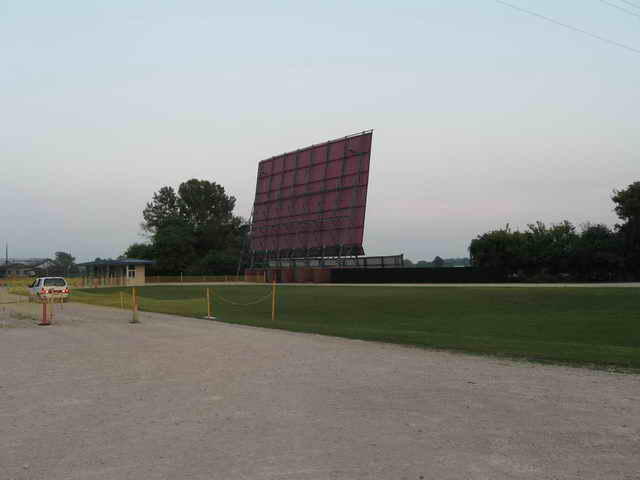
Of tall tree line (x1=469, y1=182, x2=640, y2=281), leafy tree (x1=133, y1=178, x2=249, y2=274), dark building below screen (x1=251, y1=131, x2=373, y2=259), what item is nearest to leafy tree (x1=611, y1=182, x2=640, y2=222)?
tall tree line (x1=469, y1=182, x2=640, y2=281)

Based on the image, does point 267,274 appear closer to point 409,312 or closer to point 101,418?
point 409,312

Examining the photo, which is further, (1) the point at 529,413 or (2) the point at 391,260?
(2) the point at 391,260

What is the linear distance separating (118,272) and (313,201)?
26567mm

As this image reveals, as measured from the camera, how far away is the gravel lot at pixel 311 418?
5.88 meters

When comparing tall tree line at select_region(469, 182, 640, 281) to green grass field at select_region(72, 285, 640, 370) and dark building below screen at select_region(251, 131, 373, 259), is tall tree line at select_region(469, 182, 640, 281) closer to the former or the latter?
dark building below screen at select_region(251, 131, 373, 259)

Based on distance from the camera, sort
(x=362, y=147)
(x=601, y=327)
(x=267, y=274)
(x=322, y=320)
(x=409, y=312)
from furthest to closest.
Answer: (x=267, y=274) < (x=362, y=147) < (x=409, y=312) < (x=322, y=320) < (x=601, y=327)

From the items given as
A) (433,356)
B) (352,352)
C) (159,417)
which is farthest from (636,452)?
(352,352)

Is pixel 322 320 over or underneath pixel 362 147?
underneath

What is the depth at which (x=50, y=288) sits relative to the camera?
40.8 meters

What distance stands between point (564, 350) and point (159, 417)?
10175mm

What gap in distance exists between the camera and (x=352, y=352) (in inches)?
563

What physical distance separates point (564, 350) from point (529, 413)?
23.3 ft

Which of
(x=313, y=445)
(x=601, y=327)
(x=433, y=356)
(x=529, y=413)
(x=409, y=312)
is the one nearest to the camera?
(x=313, y=445)

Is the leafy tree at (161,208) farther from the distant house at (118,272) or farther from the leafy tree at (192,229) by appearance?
the distant house at (118,272)
